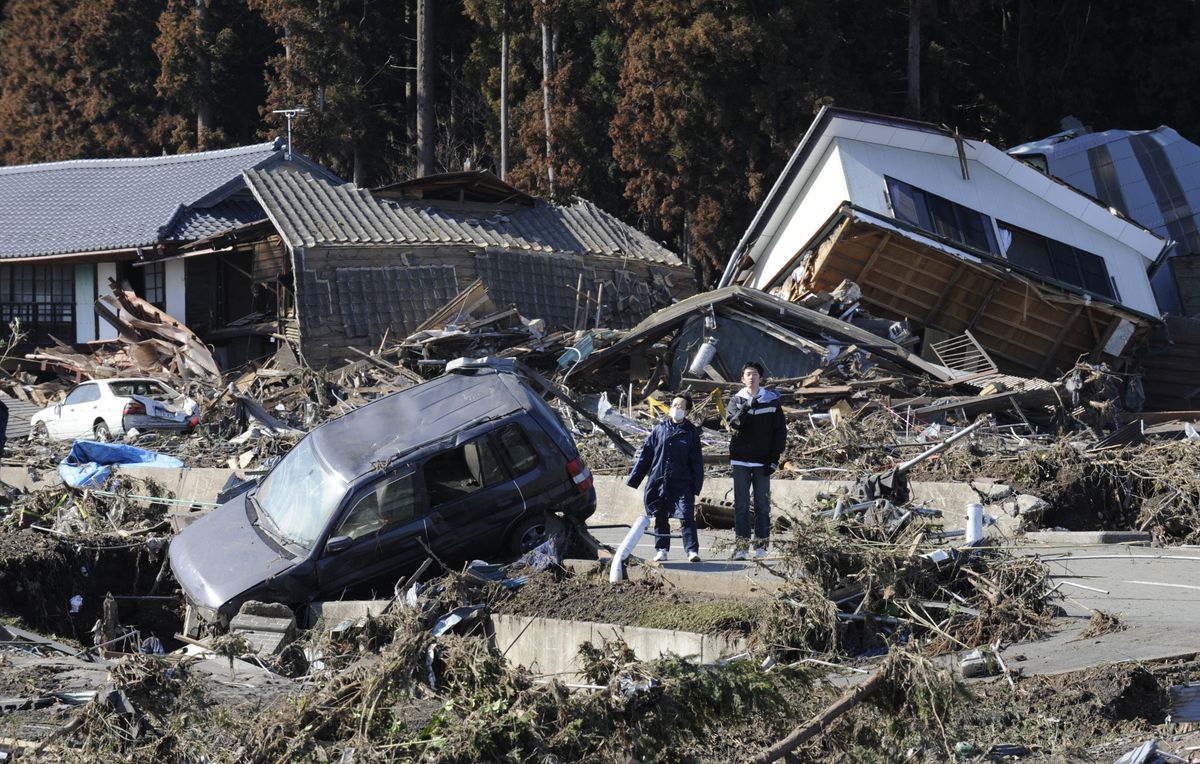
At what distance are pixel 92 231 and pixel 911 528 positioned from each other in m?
27.2


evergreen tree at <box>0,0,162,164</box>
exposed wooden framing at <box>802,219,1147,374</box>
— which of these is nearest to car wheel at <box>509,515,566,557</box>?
exposed wooden framing at <box>802,219,1147,374</box>

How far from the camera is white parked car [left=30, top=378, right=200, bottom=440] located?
22484 millimetres

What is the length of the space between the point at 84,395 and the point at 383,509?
1551cm

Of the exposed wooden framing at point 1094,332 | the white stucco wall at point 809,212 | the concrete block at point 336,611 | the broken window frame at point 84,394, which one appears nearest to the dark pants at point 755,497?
the concrete block at point 336,611

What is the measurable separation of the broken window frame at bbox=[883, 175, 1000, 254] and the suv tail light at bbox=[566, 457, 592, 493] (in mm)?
14413

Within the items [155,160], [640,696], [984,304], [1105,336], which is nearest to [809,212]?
[984,304]

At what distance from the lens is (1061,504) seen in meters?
13.1

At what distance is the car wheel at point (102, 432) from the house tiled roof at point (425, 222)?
4.69 metres

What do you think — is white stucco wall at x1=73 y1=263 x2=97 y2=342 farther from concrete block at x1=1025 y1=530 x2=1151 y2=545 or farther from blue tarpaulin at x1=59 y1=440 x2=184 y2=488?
concrete block at x1=1025 y1=530 x2=1151 y2=545

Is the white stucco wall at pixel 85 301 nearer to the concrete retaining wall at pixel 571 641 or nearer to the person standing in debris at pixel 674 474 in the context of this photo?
the person standing in debris at pixel 674 474

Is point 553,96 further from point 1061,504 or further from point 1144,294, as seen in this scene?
point 1061,504

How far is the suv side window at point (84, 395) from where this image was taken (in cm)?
2385

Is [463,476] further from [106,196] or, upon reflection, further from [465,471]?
[106,196]

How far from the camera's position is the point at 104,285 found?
32.1 meters
